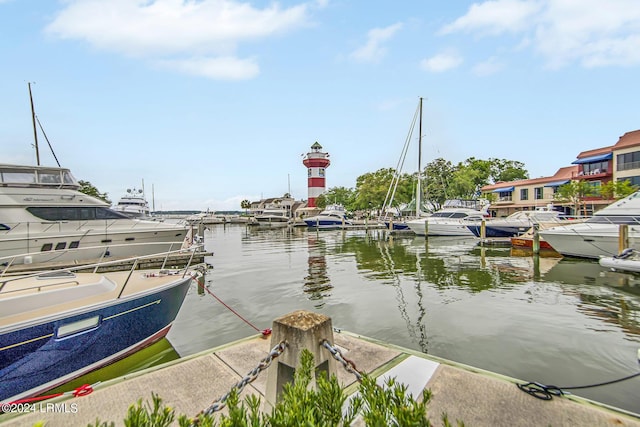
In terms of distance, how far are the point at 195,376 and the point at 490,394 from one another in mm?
3414

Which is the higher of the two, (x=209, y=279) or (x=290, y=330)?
(x=290, y=330)

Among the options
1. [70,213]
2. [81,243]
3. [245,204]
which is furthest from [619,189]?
[245,204]

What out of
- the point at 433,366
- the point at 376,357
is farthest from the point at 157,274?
the point at 433,366

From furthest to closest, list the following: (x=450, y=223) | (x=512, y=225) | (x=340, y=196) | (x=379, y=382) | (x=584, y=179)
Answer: (x=340, y=196) < (x=584, y=179) < (x=450, y=223) < (x=512, y=225) < (x=379, y=382)

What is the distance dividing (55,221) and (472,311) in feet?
54.8

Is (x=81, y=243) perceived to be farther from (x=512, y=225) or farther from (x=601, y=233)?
(x=512, y=225)

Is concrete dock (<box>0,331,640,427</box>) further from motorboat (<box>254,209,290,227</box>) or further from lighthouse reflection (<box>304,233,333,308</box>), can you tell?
motorboat (<box>254,209,290,227</box>)

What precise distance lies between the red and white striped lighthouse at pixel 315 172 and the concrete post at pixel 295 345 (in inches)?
2467

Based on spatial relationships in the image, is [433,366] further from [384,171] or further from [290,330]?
[384,171]

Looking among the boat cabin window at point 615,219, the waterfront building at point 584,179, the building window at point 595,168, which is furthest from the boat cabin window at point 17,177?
the building window at point 595,168

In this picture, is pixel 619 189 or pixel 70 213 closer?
pixel 70 213

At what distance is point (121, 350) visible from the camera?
5180mm

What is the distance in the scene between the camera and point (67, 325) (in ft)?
14.1

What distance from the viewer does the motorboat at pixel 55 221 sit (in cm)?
1255
